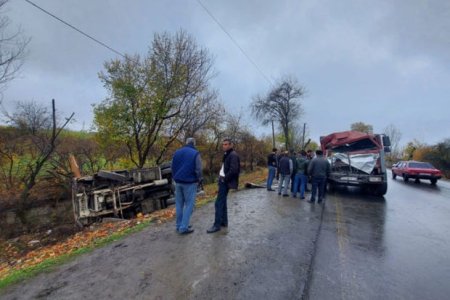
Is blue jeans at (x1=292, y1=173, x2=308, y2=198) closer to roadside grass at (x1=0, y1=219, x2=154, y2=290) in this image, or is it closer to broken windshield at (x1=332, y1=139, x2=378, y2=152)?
broken windshield at (x1=332, y1=139, x2=378, y2=152)

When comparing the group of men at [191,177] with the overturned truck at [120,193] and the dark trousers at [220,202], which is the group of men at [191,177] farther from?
the overturned truck at [120,193]

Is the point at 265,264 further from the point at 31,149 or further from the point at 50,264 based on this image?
the point at 31,149

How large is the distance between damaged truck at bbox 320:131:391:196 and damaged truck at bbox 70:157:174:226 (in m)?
7.65

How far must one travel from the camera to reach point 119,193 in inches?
392

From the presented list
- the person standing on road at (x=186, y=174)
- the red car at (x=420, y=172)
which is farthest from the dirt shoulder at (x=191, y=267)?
the red car at (x=420, y=172)

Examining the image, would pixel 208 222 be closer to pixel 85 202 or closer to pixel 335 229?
pixel 335 229

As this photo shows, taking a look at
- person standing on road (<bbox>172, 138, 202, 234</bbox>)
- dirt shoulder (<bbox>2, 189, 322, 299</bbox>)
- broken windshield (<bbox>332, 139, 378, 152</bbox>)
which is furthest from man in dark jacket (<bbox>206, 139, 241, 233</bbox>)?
broken windshield (<bbox>332, 139, 378, 152</bbox>)

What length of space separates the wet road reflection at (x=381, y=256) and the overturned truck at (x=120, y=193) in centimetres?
681

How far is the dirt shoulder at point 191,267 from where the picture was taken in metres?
3.31

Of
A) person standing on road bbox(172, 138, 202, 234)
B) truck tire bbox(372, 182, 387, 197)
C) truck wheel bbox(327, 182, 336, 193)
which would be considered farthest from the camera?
truck wheel bbox(327, 182, 336, 193)

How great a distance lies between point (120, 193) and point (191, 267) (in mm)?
7208

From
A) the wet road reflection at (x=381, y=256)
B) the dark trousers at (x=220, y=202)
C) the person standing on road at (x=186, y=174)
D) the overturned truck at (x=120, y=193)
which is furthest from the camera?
the overturned truck at (x=120, y=193)

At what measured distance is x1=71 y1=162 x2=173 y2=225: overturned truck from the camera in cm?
929

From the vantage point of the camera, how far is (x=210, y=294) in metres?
3.17
